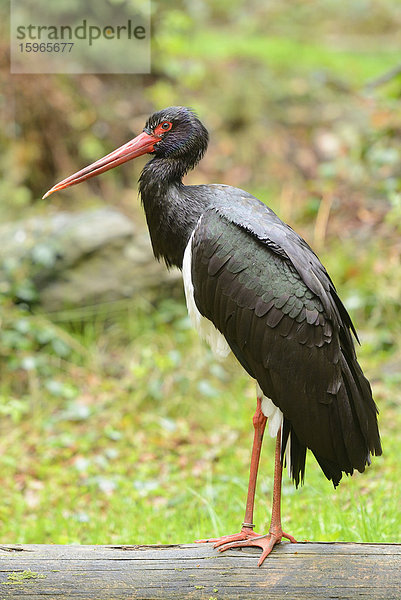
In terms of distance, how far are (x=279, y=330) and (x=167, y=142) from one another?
109 centimetres

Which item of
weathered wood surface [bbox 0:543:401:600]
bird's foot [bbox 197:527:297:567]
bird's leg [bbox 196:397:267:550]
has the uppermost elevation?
bird's leg [bbox 196:397:267:550]

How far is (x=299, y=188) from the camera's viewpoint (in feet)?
28.5

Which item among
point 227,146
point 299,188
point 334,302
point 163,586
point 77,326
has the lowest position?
point 163,586

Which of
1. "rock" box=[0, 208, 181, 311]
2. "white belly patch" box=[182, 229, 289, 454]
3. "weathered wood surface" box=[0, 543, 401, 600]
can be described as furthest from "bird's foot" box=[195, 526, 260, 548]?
"rock" box=[0, 208, 181, 311]

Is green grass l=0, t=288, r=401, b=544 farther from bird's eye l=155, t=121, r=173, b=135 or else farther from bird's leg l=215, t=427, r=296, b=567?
bird's eye l=155, t=121, r=173, b=135

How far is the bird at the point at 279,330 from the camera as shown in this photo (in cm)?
300

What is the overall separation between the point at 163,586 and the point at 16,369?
3.74 meters

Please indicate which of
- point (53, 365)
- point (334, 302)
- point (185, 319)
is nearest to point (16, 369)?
point (53, 365)

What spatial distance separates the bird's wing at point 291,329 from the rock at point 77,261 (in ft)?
11.6

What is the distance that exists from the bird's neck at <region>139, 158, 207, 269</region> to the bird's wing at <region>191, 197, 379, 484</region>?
186 millimetres

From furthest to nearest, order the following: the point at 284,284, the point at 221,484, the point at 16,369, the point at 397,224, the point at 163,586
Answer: the point at 397,224, the point at 16,369, the point at 221,484, the point at 284,284, the point at 163,586

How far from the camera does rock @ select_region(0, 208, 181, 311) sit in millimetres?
6426

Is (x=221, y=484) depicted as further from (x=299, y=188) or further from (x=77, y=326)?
(x=299, y=188)

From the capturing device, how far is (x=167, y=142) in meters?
3.49
